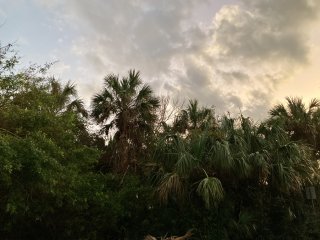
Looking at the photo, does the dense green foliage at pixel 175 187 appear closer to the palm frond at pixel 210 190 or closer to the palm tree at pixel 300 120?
the palm frond at pixel 210 190

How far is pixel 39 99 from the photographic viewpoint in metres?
15.3

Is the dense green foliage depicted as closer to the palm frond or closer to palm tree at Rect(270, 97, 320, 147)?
the palm frond

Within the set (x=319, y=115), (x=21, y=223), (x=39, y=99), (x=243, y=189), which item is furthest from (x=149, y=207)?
(x=319, y=115)

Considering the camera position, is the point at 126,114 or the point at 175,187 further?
the point at 126,114

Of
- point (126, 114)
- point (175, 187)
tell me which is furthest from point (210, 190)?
point (126, 114)

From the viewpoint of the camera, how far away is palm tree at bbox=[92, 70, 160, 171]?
22094 mm

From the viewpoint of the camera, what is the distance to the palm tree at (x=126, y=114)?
22.1 m

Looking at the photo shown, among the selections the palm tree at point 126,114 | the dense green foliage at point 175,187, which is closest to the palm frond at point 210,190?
the dense green foliage at point 175,187

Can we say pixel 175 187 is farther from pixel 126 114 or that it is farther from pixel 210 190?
pixel 126 114

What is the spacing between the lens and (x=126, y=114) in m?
22.6

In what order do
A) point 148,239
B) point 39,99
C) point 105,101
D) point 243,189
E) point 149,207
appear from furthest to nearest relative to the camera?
point 105,101 < point 149,207 < point 243,189 < point 39,99 < point 148,239

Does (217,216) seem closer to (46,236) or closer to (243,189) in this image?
(243,189)

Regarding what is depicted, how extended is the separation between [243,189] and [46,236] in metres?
8.03

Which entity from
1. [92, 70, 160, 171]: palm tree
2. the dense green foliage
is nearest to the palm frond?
the dense green foliage
